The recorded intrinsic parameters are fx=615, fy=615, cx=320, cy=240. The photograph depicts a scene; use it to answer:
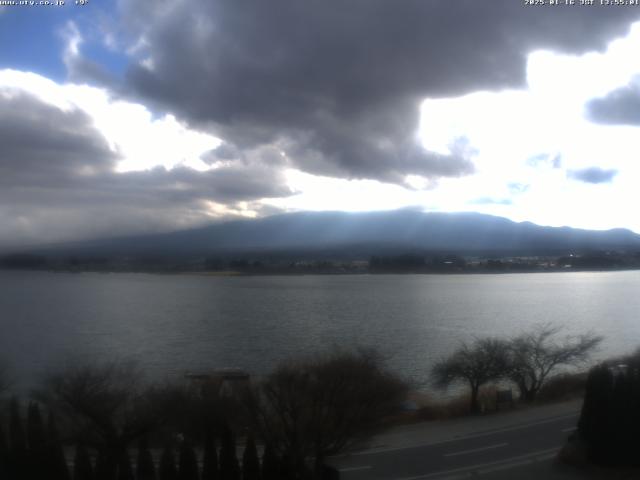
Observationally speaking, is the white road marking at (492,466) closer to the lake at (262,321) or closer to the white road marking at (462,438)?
the white road marking at (462,438)

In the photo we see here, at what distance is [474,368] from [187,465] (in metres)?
10.3

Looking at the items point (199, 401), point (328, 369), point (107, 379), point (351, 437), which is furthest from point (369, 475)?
point (107, 379)

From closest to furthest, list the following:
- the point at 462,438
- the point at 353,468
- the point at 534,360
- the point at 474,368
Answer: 1. the point at 353,468
2. the point at 462,438
3. the point at 474,368
4. the point at 534,360

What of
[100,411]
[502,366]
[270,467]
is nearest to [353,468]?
[270,467]

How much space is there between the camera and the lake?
22198 mm

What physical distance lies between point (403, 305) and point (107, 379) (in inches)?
1309

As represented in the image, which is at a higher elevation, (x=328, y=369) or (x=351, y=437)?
(x=328, y=369)

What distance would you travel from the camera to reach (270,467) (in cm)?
818

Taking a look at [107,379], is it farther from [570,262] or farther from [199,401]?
[570,262]

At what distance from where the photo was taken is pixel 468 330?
30.1 meters

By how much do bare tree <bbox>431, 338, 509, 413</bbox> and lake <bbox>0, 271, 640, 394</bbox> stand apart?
175 cm

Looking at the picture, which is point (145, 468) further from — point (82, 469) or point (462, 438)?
point (462, 438)

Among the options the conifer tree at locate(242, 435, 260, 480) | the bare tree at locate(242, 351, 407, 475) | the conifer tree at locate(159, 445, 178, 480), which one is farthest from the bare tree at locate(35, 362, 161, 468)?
the bare tree at locate(242, 351, 407, 475)

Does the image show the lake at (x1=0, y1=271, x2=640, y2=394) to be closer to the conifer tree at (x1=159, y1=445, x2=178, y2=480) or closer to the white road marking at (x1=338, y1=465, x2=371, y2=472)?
the white road marking at (x1=338, y1=465, x2=371, y2=472)
